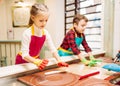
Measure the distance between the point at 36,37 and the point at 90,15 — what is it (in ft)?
3.91

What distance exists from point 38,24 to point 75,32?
0.48 meters

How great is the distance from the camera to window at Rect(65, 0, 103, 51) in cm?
192

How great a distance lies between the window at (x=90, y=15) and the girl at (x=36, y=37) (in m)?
0.90

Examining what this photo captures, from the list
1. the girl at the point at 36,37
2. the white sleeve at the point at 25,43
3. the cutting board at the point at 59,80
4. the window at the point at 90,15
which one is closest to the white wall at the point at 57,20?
the window at the point at 90,15

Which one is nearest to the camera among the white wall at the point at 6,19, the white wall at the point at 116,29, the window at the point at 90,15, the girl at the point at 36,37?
the girl at the point at 36,37

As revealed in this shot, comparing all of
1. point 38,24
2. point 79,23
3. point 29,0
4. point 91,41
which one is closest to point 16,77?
point 38,24

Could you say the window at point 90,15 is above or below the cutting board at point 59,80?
above

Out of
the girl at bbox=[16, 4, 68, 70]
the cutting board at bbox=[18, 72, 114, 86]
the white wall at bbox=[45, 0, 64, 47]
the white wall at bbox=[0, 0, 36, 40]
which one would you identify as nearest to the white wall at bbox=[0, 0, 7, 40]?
the white wall at bbox=[0, 0, 36, 40]

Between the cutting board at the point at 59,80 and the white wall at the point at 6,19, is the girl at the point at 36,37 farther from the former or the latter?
the white wall at the point at 6,19

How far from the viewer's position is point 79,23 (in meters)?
1.26

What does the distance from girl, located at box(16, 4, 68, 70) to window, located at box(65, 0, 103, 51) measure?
900 mm

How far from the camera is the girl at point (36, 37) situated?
886 millimetres

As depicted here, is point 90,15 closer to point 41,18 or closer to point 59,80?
point 41,18

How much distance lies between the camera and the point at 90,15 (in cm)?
206
